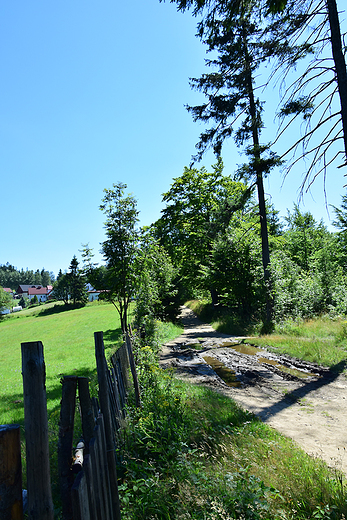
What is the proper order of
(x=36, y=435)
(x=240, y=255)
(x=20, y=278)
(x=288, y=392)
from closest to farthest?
(x=36, y=435) → (x=288, y=392) → (x=240, y=255) → (x=20, y=278)

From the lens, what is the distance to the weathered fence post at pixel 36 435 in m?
1.39

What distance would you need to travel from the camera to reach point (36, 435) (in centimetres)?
143

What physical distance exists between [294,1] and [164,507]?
33.8ft

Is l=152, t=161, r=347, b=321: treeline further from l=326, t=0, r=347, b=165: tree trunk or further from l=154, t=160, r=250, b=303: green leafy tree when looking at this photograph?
l=326, t=0, r=347, b=165: tree trunk

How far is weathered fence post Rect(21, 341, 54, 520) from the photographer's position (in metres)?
1.39

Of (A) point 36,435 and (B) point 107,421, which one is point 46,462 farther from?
(B) point 107,421

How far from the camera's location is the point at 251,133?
48.1ft

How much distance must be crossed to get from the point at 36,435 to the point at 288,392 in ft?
22.1

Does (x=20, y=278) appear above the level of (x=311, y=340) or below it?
above

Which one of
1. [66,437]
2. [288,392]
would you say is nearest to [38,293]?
[288,392]

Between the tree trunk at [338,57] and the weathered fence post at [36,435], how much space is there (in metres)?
8.49

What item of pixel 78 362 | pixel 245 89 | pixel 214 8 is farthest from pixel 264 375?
pixel 245 89

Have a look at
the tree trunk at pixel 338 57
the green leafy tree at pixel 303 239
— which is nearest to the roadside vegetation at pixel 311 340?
the tree trunk at pixel 338 57

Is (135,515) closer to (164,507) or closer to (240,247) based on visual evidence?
(164,507)
